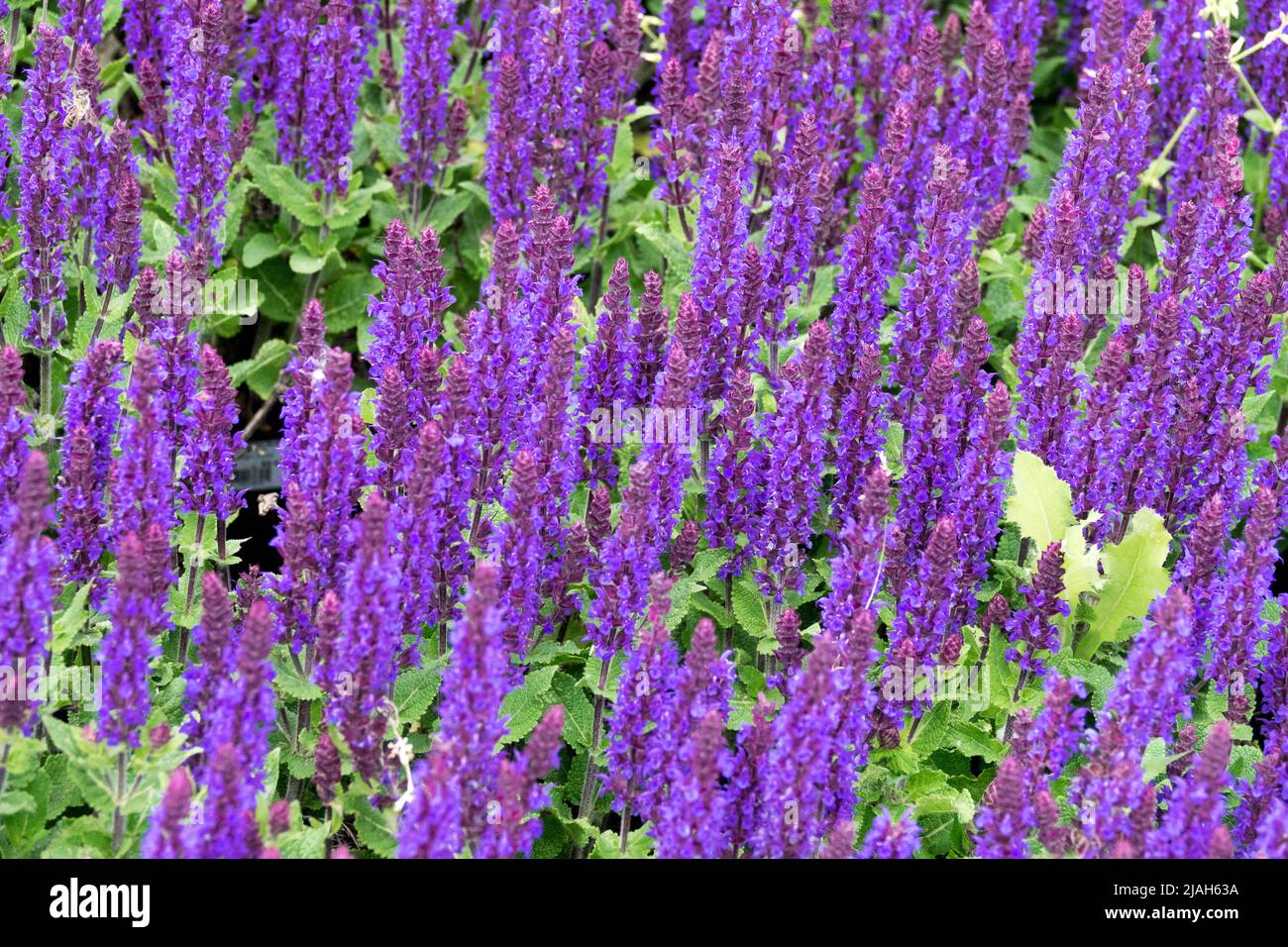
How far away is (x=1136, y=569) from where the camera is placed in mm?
6562

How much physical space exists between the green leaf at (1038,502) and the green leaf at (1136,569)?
0.24 metres

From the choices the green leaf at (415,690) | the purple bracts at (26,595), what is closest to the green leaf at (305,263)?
the green leaf at (415,690)

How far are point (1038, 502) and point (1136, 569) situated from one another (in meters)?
0.46

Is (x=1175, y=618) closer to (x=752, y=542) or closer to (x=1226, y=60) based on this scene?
(x=752, y=542)

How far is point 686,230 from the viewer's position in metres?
8.09

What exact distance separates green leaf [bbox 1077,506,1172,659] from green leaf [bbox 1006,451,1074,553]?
237 millimetres

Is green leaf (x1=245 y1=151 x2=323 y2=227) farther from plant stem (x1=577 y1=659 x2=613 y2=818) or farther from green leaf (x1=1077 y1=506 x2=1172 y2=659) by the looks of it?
green leaf (x1=1077 y1=506 x2=1172 y2=659)

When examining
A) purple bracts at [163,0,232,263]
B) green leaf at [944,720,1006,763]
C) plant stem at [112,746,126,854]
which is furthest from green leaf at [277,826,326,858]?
purple bracts at [163,0,232,263]

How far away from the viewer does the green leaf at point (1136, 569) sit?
21.5 ft

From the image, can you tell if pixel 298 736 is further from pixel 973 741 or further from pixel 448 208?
pixel 448 208

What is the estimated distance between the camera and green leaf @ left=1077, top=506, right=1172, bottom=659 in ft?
21.5

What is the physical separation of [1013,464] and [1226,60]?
2.98 metres

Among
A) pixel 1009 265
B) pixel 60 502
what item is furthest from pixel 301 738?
pixel 1009 265

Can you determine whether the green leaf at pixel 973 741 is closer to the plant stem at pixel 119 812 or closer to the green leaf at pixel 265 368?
the plant stem at pixel 119 812
